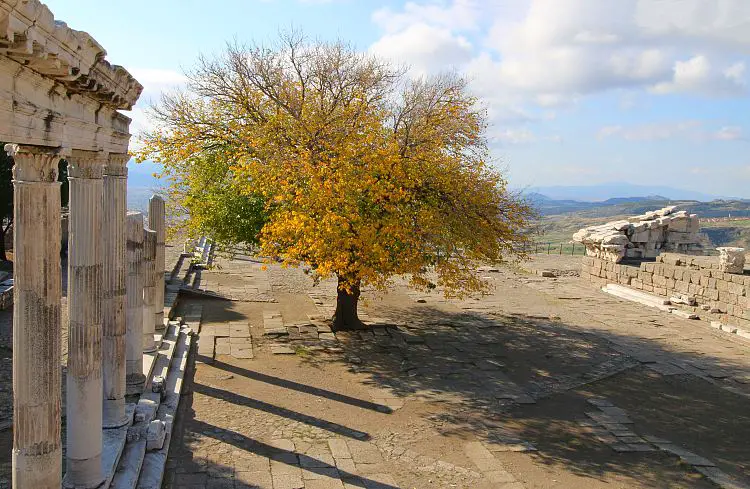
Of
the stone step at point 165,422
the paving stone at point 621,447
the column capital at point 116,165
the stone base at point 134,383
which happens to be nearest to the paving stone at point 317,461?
the stone step at point 165,422

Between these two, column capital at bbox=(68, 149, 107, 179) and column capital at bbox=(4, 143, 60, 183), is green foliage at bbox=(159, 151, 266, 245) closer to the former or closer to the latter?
column capital at bbox=(68, 149, 107, 179)

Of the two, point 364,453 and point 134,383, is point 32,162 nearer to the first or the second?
point 134,383

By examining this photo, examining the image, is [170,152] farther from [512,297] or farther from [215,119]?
[512,297]

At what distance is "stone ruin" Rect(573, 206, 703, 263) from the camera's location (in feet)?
88.4

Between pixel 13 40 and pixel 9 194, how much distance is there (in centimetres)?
→ 2024

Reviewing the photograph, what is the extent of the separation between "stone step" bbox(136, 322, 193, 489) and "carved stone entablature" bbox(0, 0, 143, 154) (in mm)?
4101

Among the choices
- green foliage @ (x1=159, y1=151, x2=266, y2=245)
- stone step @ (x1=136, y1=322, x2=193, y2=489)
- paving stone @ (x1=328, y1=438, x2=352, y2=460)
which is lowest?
paving stone @ (x1=328, y1=438, x2=352, y2=460)

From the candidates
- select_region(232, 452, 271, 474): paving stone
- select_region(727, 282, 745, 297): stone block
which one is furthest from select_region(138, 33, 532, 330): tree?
select_region(727, 282, 745, 297): stone block

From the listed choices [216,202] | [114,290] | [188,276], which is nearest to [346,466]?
[114,290]

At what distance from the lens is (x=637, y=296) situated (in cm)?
2372

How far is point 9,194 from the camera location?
21594 millimetres

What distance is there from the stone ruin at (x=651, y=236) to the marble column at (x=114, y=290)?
72.9ft

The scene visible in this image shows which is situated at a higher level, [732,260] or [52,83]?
[52,83]

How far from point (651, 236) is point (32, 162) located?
26.6 meters
